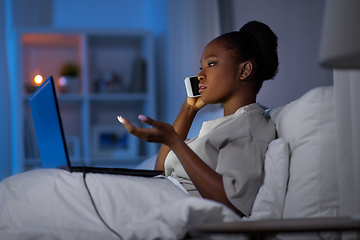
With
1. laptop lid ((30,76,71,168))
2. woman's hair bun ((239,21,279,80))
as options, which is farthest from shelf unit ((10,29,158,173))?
woman's hair bun ((239,21,279,80))

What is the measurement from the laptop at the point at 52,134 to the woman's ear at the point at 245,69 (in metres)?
0.44

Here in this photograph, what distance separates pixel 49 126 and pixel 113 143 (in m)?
2.30

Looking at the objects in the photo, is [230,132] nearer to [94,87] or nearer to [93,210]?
[93,210]

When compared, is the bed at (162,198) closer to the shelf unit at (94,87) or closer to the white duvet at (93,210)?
the white duvet at (93,210)

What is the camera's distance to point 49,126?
1.15 meters

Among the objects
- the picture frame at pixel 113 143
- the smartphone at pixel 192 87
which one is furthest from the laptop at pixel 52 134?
the picture frame at pixel 113 143

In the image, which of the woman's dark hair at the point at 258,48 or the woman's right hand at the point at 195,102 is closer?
the woman's dark hair at the point at 258,48

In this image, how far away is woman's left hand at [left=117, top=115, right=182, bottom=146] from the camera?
94cm

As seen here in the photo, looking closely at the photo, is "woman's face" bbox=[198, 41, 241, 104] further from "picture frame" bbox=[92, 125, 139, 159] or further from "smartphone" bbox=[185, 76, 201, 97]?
"picture frame" bbox=[92, 125, 139, 159]

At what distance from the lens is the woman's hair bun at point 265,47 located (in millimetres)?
1340

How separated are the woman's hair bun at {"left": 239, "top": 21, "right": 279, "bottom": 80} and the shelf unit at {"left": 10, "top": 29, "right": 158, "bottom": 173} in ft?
6.56

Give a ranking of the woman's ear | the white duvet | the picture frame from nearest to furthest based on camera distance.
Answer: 1. the white duvet
2. the woman's ear
3. the picture frame

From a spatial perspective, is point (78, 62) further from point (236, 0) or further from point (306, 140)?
point (306, 140)

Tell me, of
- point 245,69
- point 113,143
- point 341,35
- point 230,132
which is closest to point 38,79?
point 113,143
